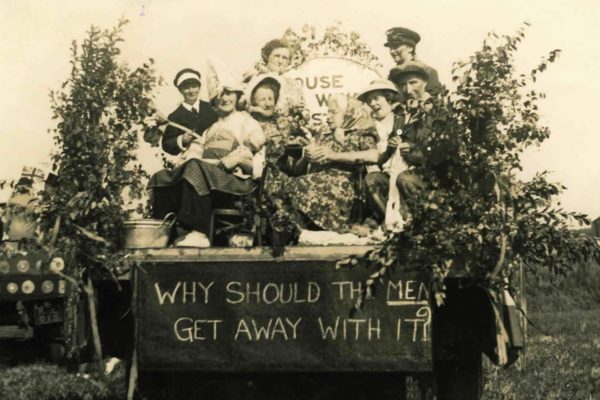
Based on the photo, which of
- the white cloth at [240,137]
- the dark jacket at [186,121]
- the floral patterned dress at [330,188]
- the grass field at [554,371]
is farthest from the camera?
the grass field at [554,371]

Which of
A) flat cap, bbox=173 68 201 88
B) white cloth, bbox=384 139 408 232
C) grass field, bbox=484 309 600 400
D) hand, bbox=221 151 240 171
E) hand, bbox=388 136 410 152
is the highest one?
flat cap, bbox=173 68 201 88

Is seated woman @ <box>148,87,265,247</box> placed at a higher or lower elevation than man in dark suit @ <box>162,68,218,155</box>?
lower

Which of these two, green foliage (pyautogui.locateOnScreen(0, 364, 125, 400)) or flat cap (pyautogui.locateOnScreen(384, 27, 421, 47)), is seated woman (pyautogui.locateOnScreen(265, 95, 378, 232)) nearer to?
flat cap (pyautogui.locateOnScreen(384, 27, 421, 47))

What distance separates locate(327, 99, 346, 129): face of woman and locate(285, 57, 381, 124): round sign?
6 centimetres

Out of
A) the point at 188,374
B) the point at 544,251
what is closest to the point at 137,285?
the point at 188,374

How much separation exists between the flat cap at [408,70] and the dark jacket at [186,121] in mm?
1037

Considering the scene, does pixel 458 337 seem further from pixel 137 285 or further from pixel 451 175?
pixel 137 285

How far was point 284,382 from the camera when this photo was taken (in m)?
5.65

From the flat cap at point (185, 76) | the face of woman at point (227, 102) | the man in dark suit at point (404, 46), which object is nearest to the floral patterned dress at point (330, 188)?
the man in dark suit at point (404, 46)

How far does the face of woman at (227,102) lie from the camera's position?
18.6 ft

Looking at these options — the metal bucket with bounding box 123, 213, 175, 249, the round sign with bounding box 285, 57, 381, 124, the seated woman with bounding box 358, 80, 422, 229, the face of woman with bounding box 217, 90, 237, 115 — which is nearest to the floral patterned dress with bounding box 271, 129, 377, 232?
the seated woman with bounding box 358, 80, 422, 229

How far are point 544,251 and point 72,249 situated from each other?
2289 mm

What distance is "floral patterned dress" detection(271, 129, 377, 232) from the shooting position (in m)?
5.33

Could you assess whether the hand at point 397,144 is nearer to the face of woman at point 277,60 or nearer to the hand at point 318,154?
the hand at point 318,154
